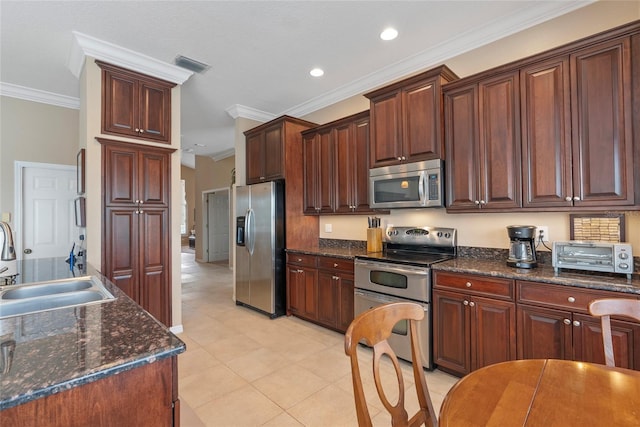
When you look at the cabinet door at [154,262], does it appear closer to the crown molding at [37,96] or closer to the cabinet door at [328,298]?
the cabinet door at [328,298]

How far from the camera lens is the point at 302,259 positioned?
3832 millimetres

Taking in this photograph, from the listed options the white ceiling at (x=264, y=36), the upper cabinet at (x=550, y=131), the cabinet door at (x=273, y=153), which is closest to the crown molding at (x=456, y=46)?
the white ceiling at (x=264, y=36)

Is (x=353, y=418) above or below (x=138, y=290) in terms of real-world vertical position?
below

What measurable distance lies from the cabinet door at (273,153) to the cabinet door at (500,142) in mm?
2360

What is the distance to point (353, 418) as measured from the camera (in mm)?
2018

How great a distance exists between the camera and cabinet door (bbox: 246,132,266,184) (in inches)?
173

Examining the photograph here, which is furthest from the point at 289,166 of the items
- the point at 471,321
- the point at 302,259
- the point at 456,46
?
the point at 471,321

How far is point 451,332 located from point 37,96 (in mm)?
5324

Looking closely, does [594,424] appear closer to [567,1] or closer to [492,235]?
[492,235]

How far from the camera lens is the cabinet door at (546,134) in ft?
7.20

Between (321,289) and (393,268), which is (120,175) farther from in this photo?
(393,268)

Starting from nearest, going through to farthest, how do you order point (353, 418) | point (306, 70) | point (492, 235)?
1. point (353, 418)
2. point (492, 235)
3. point (306, 70)

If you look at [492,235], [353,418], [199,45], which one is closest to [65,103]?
[199,45]

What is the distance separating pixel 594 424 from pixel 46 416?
1.43 m
